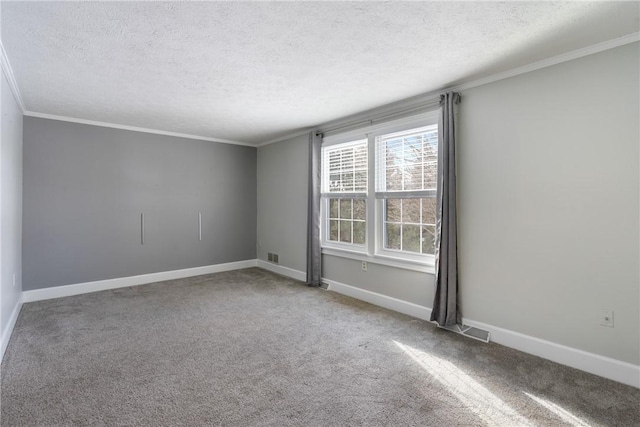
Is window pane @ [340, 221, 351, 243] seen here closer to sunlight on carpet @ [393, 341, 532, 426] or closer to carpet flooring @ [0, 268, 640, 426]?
carpet flooring @ [0, 268, 640, 426]

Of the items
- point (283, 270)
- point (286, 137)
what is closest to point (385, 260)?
point (283, 270)

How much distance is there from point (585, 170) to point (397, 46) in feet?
5.63

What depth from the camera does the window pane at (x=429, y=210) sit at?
136 inches

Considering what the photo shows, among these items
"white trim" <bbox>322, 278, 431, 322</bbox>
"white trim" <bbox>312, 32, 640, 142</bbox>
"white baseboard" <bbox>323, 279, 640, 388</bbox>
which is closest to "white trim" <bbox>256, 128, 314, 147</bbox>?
"white trim" <bbox>312, 32, 640, 142</bbox>

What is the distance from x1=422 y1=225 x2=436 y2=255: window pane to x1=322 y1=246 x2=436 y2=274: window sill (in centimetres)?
16

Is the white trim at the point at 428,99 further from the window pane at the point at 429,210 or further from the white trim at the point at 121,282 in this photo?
the white trim at the point at 121,282

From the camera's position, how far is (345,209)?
459 cm

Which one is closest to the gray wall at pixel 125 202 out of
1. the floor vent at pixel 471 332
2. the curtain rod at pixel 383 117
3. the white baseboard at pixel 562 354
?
the curtain rod at pixel 383 117

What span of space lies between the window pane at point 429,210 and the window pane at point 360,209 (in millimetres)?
880

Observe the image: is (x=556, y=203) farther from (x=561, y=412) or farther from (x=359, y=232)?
(x=359, y=232)

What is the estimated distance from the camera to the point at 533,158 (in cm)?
265

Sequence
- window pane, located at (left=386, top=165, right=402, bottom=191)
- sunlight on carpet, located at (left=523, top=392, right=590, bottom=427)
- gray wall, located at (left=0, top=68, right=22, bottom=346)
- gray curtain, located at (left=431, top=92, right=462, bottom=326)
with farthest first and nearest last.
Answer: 1. window pane, located at (left=386, top=165, right=402, bottom=191)
2. gray curtain, located at (left=431, top=92, right=462, bottom=326)
3. gray wall, located at (left=0, top=68, right=22, bottom=346)
4. sunlight on carpet, located at (left=523, top=392, right=590, bottom=427)

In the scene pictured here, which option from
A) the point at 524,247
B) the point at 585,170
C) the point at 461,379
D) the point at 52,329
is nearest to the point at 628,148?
the point at 585,170

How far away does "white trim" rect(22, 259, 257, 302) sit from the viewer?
13.5ft
